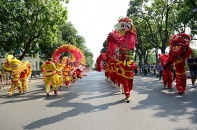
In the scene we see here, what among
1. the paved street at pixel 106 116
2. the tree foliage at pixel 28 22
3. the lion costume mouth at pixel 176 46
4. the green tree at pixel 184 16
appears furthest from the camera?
the green tree at pixel 184 16

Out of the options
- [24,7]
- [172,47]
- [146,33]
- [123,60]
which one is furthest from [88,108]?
[146,33]

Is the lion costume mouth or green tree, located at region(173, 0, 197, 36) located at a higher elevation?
green tree, located at region(173, 0, 197, 36)

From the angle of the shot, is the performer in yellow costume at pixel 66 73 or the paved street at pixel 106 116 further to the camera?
the performer in yellow costume at pixel 66 73

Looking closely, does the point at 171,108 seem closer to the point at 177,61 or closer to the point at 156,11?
the point at 177,61

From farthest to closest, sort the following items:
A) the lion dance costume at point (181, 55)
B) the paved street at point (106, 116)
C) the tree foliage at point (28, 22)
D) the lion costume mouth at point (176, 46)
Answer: the tree foliage at point (28, 22) → the lion costume mouth at point (176, 46) → the lion dance costume at point (181, 55) → the paved street at point (106, 116)

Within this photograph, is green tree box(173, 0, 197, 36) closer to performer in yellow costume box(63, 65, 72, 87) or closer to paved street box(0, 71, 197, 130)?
performer in yellow costume box(63, 65, 72, 87)

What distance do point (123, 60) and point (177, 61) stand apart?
2656mm

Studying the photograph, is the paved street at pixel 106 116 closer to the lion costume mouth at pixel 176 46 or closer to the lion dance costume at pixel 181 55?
the lion dance costume at pixel 181 55

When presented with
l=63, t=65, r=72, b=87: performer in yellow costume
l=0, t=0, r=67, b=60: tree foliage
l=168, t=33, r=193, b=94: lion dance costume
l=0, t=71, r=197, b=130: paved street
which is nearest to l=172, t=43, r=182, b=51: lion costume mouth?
l=168, t=33, r=193, b=94: lion dance costume

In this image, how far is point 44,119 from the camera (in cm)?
820

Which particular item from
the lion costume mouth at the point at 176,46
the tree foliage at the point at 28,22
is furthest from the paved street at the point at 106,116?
the tree foliage at the point at 28,22

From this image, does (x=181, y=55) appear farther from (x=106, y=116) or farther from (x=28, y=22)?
(x=28, y=22)

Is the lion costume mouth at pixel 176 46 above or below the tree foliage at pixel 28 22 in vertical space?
below

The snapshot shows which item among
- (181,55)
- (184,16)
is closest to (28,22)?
(184,16)
